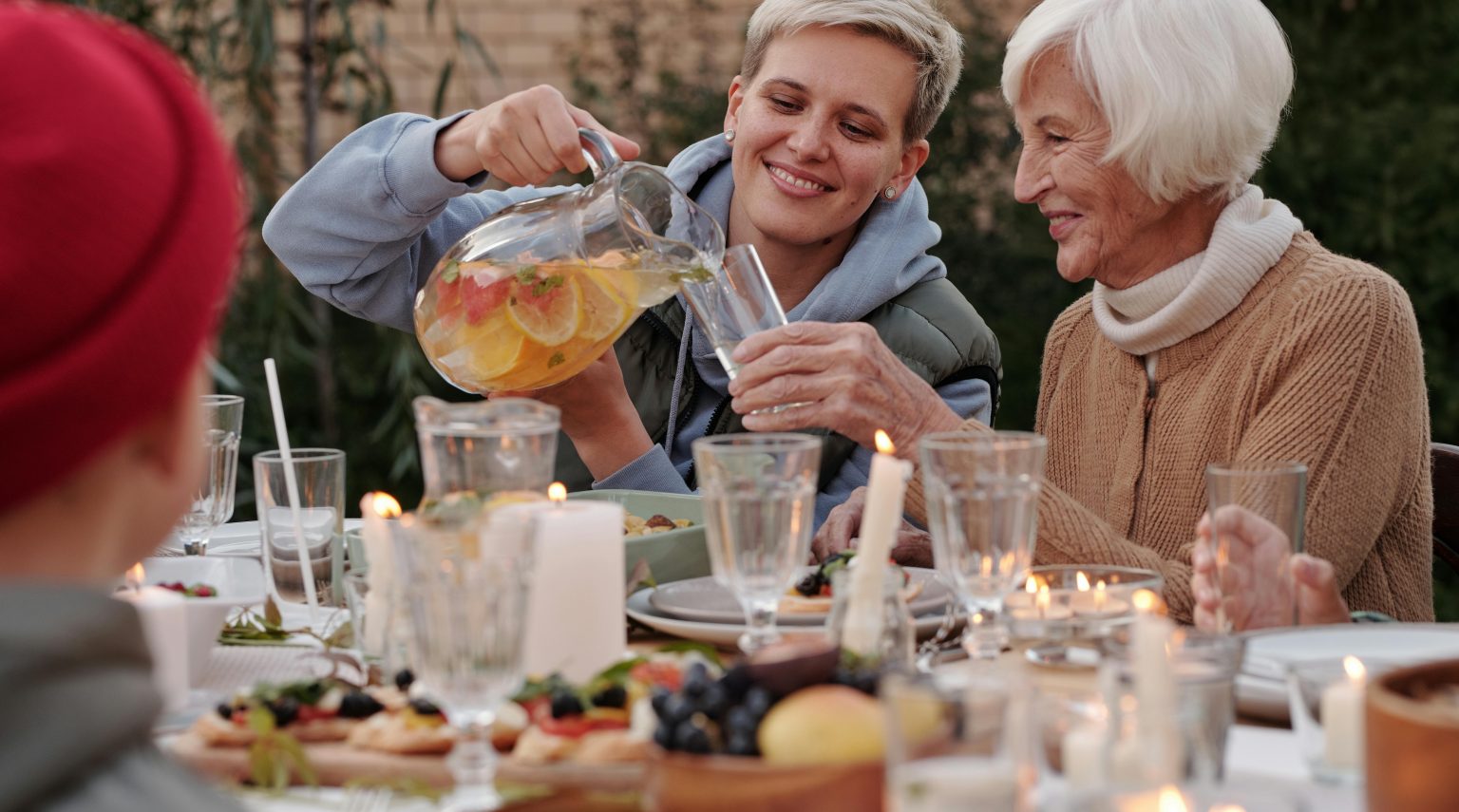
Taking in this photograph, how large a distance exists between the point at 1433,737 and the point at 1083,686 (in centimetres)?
40

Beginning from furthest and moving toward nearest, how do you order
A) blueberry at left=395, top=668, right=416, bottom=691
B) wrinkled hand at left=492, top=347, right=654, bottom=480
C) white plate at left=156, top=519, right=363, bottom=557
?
1. wrinkled hand at left=492, top=347, right=654, bottom=480
2. white plate at left=156, top=519, right=363, bottom=557
3. blueberry at left=395, top=668, right=416, bottom=691

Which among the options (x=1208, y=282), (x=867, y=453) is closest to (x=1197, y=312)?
(x=1208, y=282)

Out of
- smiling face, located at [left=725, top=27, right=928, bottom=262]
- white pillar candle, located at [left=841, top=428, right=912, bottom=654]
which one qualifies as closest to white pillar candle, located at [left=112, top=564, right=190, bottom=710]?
white pillar candle, located at [left=841, top=428, right=912, bottom=654]

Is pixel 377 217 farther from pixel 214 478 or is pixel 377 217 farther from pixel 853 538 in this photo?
pixel 853 538

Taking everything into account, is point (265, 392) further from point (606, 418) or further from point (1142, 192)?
point (1142, 192)

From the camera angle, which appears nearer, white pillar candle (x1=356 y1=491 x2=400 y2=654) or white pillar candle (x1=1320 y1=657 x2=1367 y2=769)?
white pillar candle (x1=1320 y1=657 x2=1367 y2=769)

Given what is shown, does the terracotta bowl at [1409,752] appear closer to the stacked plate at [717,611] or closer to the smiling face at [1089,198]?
the stacked plate at [717,611]

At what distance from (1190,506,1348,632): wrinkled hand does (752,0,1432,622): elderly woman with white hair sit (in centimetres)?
39

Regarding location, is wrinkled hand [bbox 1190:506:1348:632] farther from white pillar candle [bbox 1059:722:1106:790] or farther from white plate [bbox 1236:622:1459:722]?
white pillar candle [bbox 1059:722:1106:790]

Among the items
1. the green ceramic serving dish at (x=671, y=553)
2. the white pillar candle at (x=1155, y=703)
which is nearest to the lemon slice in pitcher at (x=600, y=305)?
the green ceramic serving dish at (x=671, y=553)

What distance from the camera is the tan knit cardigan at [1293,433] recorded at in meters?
2.20

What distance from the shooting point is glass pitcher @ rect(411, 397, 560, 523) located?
60.5 inches

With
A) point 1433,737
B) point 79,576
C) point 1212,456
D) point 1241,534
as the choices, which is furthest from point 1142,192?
point 79,576

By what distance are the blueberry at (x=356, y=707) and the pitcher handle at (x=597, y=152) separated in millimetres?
978
